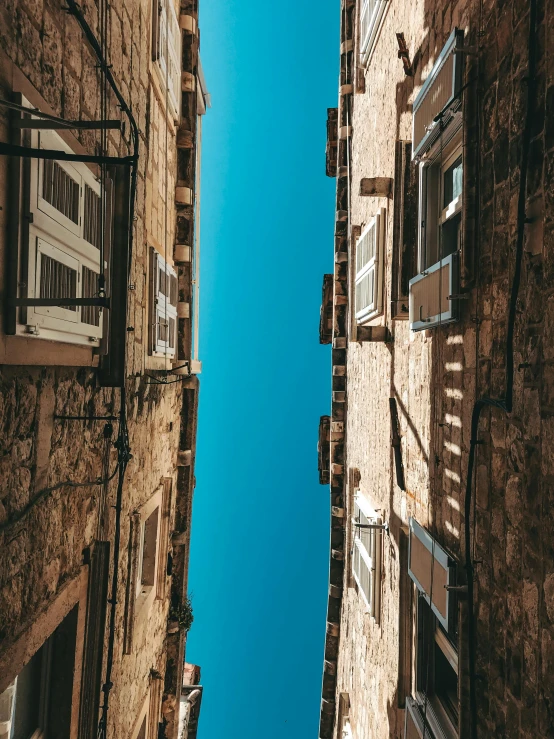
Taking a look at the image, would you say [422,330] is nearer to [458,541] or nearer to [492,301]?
[492,301]

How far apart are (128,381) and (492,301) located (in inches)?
153

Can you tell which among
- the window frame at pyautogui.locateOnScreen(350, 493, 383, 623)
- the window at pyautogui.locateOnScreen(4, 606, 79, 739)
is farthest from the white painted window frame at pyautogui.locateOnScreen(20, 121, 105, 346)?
the window frame at pyautogui.locateOnScreen(350, 493, 383, 623)

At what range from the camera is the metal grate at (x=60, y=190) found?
131 inches

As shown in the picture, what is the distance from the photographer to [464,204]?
4.26 meters

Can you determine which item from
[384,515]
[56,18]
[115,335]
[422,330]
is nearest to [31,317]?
[115,335]

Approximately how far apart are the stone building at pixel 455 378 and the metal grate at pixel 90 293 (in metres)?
3.04

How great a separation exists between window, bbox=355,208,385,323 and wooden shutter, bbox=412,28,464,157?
1.87 meters

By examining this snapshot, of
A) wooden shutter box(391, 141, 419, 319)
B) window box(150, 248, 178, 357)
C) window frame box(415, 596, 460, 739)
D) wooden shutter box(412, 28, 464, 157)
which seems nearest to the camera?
wooden shutter box(412, 28, 464, 157)

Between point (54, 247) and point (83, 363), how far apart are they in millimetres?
1144

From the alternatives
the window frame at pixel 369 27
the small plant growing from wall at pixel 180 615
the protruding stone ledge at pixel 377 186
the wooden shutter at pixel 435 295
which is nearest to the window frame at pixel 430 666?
the wooden shutter at pixel 435 295

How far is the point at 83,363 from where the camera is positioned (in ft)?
13.9

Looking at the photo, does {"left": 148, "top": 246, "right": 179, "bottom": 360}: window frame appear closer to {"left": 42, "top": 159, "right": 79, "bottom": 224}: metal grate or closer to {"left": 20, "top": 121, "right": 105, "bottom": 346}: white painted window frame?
{"left": 20, "top": 121, "right": 105, "bottom": 346}: white painted window frame

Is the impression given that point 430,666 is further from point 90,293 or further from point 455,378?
point 90,293

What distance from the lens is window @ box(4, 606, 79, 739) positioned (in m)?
3.98
